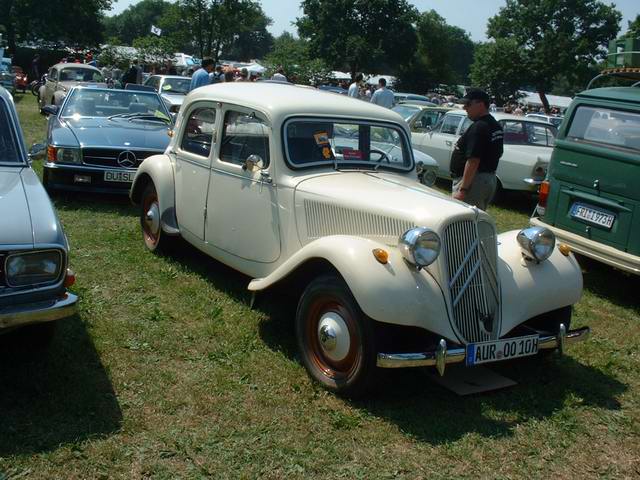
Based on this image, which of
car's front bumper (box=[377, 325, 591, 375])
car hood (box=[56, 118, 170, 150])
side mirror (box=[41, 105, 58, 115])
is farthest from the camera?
side mirror (box=[41, 105, 58, 115])

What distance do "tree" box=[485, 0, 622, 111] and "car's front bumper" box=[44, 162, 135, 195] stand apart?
4658cm

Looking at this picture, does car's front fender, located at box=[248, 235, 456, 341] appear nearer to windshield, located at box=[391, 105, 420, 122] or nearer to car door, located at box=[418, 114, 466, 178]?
car door, located at box=[418, 114, 466, 178]

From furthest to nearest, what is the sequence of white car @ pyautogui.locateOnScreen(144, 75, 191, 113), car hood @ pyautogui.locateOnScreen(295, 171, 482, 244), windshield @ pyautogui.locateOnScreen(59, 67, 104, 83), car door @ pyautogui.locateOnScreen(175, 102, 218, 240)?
1. windshield @ pyautogui.locateOnScreen(59, 67, 104, 83)
2. white car @ pyautogui.locateOnScreen(144, 75, 191, 113)
3. car door @ pyautogui.locateOnScreen(175, 102, 218, 240)
4. car hood @ pyautogui.locateOnScreen(295, 171, 482, 244)

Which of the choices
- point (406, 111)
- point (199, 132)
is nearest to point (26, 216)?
point (199, 132)

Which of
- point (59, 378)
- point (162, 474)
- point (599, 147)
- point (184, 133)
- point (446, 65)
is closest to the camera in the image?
point (162, 474)

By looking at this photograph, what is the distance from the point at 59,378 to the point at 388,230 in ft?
7.21

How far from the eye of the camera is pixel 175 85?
1766 cm

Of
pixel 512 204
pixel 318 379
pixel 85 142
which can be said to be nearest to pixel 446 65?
pixel 512 204

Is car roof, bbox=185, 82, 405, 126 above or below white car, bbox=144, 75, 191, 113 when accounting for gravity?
above

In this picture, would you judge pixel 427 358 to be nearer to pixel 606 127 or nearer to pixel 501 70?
pixel 606 127

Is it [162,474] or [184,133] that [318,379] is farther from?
[184,133]

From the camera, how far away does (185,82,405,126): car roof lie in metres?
4.91

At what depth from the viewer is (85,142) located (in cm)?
823

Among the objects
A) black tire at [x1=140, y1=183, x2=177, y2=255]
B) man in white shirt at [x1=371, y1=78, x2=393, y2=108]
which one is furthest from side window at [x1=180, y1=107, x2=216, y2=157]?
man in white shirt at [x1=371, y1=78, x2=393, y2=108]
